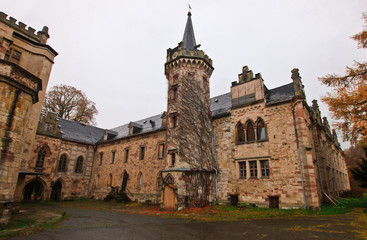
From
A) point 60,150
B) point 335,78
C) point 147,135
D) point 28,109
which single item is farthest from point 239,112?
point 60,150

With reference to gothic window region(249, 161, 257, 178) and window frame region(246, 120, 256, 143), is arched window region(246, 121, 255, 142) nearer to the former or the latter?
window frame region(246, 120, 256, 143)

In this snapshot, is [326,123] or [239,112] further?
[326,123]

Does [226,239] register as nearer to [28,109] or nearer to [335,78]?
[28,109]

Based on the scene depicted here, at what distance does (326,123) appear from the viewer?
87.4 ft

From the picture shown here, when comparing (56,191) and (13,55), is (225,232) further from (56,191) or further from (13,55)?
(56,191)

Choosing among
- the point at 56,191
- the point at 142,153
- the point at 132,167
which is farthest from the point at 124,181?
the point at 56,191

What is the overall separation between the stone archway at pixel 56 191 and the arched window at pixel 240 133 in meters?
22.3

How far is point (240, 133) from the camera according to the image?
59.4 ft

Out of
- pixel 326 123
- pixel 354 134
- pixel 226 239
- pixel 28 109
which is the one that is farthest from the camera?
pixel 326 123

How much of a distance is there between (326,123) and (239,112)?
15951 mm

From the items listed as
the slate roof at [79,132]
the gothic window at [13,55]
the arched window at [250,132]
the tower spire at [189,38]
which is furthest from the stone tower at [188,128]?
the slate roof at [79,132]

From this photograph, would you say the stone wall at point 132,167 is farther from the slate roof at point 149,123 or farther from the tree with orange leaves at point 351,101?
the tree with orange leaves at point 351,101

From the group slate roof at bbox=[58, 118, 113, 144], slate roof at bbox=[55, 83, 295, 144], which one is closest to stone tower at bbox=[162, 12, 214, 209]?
slate roof at bbox=[55, 83, 295, 144]

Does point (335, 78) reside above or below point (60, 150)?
above
